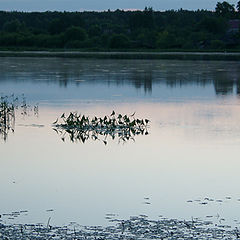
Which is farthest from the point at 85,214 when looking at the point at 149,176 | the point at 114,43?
the point at 114,43

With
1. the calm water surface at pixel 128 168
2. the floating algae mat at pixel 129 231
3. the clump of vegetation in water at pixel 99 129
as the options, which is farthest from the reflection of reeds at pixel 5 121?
the floating algae mat at pixel 129 231

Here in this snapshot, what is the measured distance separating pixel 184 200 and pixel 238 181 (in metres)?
1.18

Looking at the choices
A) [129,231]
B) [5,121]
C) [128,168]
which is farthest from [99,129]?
[129,231]

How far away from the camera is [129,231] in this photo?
6.94 m

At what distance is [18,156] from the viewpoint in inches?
417

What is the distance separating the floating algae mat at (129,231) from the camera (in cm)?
673

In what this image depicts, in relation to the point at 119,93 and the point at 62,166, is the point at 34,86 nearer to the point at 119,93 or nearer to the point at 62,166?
the point at 119,93

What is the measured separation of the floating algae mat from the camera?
22.1 feet

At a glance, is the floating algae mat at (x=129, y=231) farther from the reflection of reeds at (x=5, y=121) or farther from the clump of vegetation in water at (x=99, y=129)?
the reflection of reeds at (x=5, y=121)

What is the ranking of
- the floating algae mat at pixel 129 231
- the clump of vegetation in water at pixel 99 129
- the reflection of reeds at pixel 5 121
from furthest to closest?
the reflection of reeds at pixel 5 121 < the clump of vegetation in water at pixel 99 129 < the floating algae mat at pixel 129 231

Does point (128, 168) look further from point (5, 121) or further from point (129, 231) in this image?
point (5, 121)

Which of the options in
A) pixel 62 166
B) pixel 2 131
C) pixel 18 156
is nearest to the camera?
pixel 62 166

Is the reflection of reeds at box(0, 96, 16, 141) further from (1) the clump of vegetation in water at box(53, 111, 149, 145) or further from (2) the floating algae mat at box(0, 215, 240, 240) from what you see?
(2) the floating algae mat at box(0, 215, 240, 240)

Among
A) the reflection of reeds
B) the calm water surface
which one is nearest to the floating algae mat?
the calm water surface
